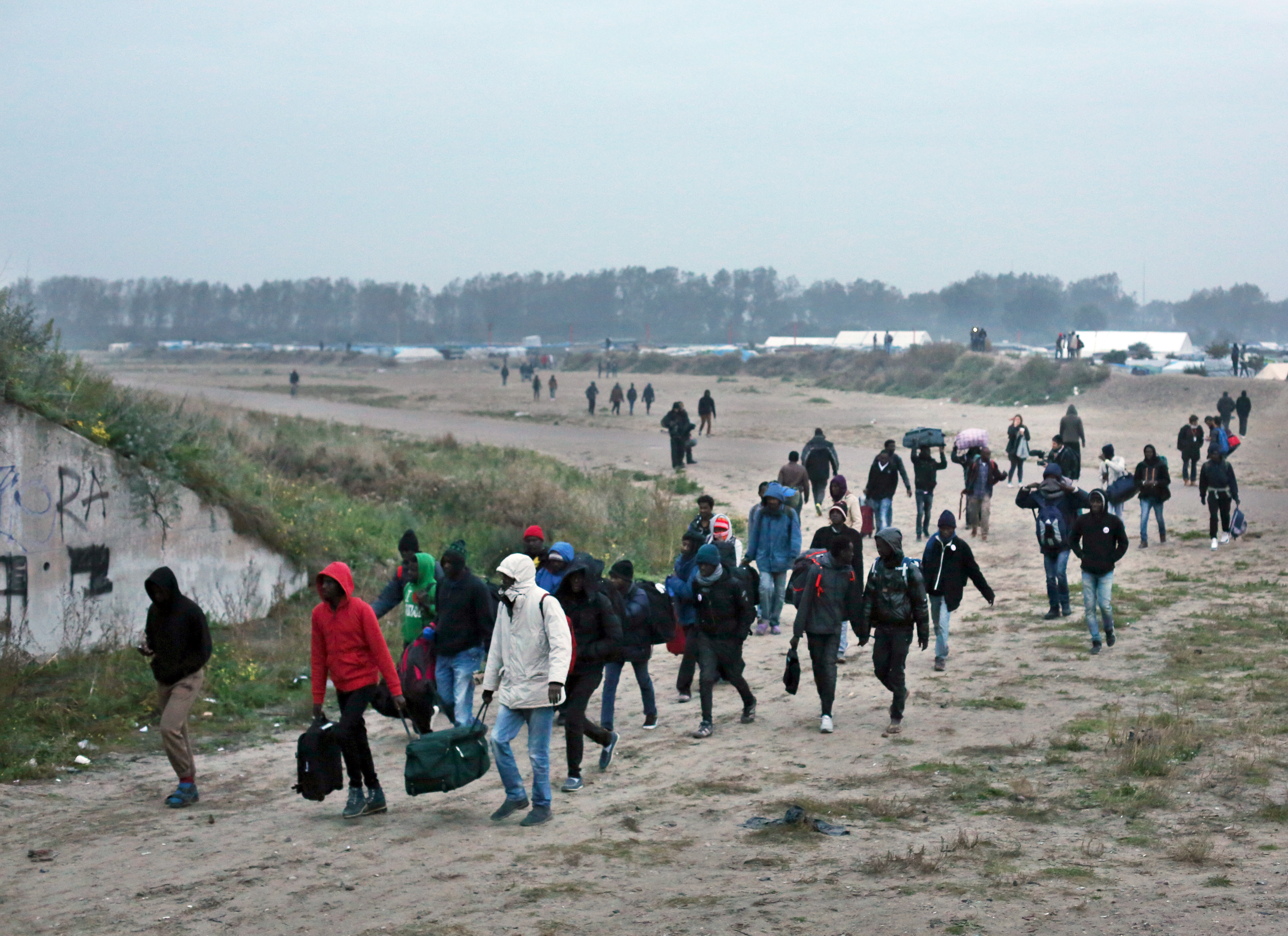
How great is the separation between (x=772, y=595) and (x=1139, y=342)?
73494mm

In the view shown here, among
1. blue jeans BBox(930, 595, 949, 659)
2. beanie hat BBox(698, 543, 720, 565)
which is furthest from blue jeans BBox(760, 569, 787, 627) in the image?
beanie hat BBox(698, 543, 720, 565)

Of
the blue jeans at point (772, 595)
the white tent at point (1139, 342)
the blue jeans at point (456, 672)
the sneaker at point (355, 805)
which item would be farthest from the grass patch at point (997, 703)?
the white tent at point (1139, 342)

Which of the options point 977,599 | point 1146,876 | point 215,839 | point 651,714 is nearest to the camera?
point 1146,876

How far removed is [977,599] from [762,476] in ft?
41.1

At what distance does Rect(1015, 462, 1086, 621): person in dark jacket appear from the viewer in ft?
42.4

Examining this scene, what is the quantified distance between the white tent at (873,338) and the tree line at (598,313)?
5321 centimetres

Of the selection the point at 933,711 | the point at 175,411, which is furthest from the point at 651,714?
the point at 175,411

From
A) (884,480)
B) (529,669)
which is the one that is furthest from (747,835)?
(884,480)

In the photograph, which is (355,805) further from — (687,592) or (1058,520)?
(1058,520)

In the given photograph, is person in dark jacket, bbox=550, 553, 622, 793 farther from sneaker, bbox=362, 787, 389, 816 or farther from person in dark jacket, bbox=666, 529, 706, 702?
person in dark jacket, bbox=666, 529, 706, 702

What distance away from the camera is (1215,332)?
6668 inches

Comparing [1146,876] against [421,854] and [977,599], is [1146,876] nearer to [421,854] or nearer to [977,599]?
[421,854]

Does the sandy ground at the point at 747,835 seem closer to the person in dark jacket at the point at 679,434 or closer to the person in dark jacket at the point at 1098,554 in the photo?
the person in dark jacket at the point at 1098,554

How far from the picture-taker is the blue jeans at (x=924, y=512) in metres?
18.1
